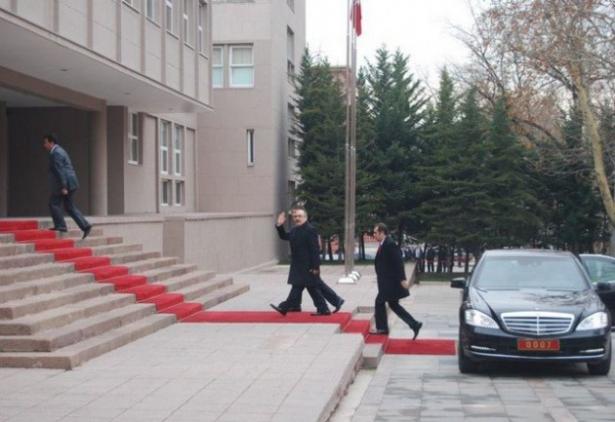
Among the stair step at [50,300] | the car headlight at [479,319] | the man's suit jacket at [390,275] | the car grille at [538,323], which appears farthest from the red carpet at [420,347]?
the stair step at [50,300]

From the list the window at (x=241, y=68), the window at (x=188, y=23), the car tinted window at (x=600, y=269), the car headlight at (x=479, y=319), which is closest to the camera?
the car headlight at (x=479, y=319)

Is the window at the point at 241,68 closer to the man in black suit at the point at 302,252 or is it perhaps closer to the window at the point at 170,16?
the window at the point at 170,16

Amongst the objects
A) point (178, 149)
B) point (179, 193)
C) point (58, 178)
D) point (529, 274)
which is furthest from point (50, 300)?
point (179, 193)

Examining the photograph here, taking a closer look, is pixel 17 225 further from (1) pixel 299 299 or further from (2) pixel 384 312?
(2) pixel 384 312

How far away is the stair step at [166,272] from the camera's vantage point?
1886cm

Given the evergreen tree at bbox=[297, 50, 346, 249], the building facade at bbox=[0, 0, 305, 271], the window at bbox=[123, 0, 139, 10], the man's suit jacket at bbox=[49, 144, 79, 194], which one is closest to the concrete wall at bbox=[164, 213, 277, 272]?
the building facade at bbox=[0, 0, 305, 271]

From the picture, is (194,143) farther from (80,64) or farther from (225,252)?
(80,64)

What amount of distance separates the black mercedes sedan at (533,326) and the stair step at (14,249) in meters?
6.52

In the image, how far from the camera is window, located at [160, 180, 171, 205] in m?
33.5

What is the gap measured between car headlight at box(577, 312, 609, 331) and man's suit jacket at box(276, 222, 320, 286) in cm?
488

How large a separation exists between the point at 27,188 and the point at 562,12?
576 inches

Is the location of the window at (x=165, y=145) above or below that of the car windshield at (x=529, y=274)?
above

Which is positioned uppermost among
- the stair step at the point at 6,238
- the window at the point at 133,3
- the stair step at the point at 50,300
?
the window at the point at 133,3

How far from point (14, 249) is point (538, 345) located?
7.70 m
